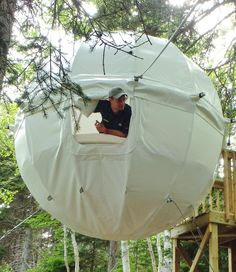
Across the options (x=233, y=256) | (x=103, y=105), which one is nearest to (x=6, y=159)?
(x=233, y=256)

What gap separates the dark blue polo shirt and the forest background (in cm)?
62

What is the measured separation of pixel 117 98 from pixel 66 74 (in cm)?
113

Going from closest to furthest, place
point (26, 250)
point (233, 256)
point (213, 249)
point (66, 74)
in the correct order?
point (66, 74) < point (213, 249) < point (233, 256) < point (26, 250)

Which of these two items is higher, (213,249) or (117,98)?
(117,98)

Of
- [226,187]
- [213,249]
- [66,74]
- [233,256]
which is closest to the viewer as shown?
[66,74]

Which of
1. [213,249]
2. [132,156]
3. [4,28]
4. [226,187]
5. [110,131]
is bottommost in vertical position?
[213,249]

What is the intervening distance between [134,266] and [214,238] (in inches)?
269

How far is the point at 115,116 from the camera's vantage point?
464 cm

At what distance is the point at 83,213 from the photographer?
428cm

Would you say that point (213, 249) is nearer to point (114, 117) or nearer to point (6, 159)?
point (114, 117)

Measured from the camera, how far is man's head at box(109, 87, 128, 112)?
4.10 meters

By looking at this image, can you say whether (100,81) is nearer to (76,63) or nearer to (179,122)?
(76,63)

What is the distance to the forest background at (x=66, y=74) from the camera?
3.08 metres

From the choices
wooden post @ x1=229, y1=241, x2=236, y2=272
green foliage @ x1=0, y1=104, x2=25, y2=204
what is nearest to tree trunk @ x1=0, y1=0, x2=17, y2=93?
wooden post @ x1=229, y1=241, x2=236, y2=272
